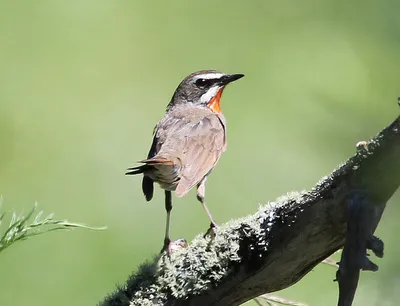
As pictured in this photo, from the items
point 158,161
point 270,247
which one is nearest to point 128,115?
point 158,161

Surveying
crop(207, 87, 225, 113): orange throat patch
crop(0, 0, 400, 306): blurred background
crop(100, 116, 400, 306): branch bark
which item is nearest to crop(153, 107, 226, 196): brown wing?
crop(207, 87, 225, 113): orange throat patch

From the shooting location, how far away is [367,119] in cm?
146

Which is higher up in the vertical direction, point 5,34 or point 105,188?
point 5,34

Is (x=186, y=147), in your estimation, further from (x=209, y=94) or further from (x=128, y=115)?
(x=128, y=115)

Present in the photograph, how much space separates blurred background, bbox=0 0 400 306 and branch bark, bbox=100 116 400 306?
2575 millimetres

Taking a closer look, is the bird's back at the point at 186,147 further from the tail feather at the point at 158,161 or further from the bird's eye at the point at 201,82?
the bird's eye at the point at 201,82

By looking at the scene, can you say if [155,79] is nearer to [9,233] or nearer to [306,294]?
[306,294]

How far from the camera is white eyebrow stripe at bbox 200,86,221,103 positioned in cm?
466

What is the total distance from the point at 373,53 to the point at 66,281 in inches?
191

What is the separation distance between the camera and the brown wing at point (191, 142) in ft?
11.7

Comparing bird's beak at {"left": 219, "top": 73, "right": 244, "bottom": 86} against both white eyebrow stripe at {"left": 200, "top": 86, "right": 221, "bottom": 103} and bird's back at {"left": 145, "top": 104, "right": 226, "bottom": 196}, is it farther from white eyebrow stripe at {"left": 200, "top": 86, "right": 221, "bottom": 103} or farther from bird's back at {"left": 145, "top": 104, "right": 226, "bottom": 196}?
bird's back at {"left": 145, "top": 104, "right": 226, "bottom": 196}

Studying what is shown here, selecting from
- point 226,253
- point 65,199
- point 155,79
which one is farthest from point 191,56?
point 226,253

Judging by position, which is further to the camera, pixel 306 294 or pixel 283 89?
pixel 283 89

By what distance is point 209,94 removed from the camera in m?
4.67
